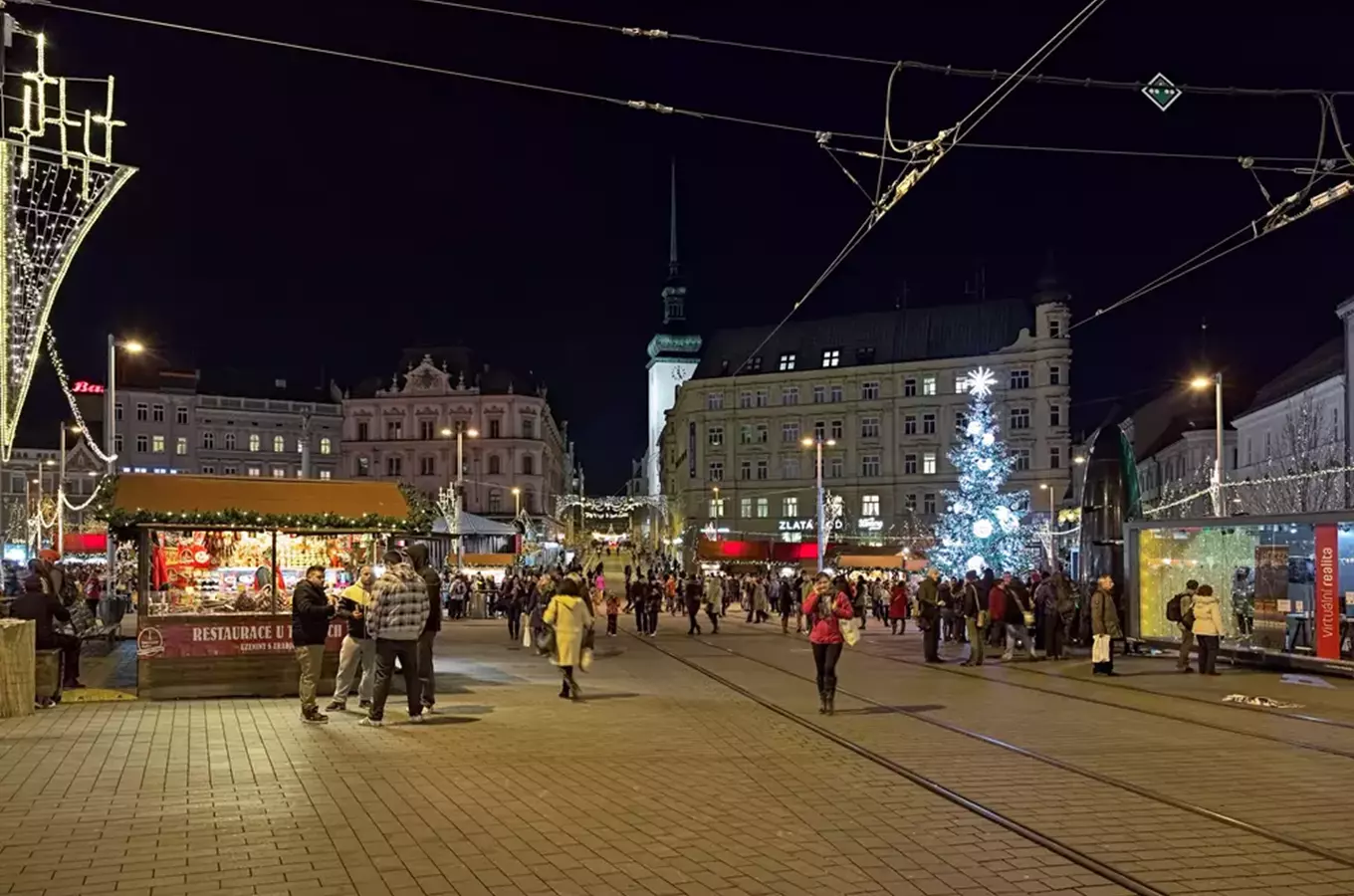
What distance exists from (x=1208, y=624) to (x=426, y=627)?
12.1 meters

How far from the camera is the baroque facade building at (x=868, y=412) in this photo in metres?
81.5

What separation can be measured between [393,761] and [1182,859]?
631cm

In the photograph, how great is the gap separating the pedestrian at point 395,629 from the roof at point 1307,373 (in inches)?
1926

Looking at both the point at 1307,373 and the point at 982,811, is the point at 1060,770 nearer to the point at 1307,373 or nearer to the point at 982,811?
the point at 982,811

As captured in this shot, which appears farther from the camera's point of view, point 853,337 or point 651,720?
point 853,337

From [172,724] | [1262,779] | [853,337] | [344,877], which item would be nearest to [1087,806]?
[1262,779]

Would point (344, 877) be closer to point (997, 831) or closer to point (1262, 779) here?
point (997, 831)

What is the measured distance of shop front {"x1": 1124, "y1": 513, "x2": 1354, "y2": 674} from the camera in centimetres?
1870

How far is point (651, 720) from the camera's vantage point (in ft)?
44.8

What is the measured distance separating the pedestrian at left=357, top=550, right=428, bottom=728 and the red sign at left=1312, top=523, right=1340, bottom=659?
1365cm

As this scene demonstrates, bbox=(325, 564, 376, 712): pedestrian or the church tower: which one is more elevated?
the church tower

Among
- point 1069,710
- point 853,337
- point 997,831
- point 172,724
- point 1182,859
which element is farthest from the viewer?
point 853,337

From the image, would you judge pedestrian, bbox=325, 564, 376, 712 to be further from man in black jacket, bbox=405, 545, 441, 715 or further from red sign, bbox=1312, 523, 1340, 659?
red sign, bbox=1312, 523, 1340, 659

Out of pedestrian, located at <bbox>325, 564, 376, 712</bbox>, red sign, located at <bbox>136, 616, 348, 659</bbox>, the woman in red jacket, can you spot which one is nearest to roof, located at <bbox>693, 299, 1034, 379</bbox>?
the woman in red jacket
